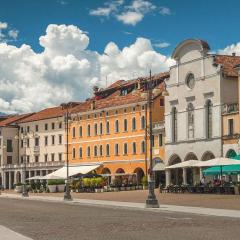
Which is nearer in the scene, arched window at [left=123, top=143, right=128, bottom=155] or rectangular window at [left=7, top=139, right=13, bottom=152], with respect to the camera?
arched window at [left=123, top=143, right=128, bottom=155]

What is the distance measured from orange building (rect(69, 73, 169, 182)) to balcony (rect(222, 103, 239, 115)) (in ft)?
36.6

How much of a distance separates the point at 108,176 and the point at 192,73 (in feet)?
70.5

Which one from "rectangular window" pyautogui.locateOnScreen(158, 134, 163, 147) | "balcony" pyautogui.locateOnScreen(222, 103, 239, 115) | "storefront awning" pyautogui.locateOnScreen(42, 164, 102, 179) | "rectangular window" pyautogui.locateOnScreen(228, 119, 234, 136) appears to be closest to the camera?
"balcony" pyautogui.locateOnScreen(222, 103, 239, 115)

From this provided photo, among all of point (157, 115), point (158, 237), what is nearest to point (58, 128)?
point (157, 115)

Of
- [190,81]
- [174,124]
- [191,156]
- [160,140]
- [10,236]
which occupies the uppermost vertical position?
[190,81]

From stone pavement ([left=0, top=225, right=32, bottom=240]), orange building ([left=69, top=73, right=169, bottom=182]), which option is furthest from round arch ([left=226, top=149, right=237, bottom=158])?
stone pavement ([left=0, top=225, right=32, bottom=240])

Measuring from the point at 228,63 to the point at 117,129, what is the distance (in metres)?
22.1

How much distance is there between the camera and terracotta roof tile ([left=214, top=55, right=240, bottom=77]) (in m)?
68.3

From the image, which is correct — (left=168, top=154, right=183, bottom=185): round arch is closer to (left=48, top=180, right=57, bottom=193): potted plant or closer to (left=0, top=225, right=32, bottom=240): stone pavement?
(left=48, top=180, right=57, bottom=193): potted plant

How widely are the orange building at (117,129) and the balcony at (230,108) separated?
439 inches

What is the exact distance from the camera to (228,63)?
7031cm

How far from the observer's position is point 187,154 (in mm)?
72688

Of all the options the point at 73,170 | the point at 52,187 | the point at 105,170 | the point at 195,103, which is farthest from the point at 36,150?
the point at 195,103

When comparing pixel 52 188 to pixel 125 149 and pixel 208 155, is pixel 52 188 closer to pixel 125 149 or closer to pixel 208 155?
pixel 125 149
